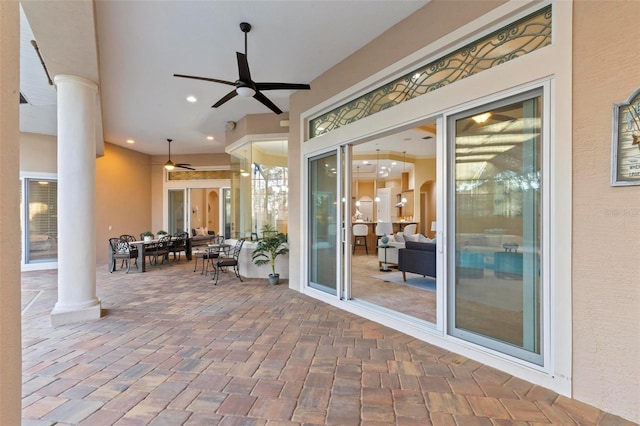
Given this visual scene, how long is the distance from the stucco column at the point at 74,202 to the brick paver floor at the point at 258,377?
30 centimetres

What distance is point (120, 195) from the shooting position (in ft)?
30.1

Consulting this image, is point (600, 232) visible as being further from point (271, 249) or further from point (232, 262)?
point (232, 262)

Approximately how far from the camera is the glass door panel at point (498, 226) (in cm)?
244

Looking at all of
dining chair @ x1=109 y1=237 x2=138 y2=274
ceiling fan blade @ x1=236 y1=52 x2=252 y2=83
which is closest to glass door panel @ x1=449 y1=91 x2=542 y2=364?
ceiling fan blade @ x1=236 y1=52 x2=252 y2=83

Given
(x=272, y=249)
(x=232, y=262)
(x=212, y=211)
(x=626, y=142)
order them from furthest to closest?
1. (x=212, y=211)
2. (x=232, y=262)
3. (x=272, y=249)
4. (x=626, y=142)

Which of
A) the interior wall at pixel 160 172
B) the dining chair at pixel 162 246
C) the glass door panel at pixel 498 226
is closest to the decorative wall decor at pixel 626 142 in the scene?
the glass door panel at pixel 498 226

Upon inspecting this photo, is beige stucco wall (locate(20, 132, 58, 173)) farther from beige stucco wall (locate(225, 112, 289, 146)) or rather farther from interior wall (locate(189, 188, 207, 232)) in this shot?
beige stucco wall (locate(225, 112, 289, 146))

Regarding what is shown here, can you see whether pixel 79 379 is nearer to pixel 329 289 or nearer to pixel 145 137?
pixel 329 289

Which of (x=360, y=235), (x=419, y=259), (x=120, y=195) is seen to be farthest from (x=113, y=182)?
(x=419, y=259)

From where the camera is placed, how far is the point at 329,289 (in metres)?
4.61

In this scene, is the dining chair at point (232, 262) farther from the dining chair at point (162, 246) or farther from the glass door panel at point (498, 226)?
the glass door panel at point (498, 226)

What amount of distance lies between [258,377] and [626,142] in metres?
3.13

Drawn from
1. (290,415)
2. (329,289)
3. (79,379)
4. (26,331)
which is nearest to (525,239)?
(290,415)

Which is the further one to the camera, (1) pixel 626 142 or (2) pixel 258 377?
(2) pixel 258 377
